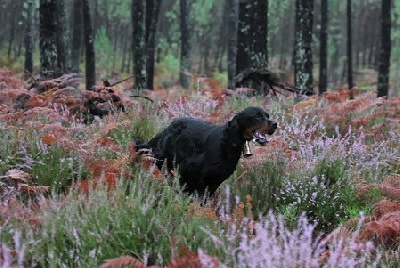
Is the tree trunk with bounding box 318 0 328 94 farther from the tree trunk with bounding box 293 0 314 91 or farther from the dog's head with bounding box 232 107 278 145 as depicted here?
the dog's head with bounding box 232 107 278 145

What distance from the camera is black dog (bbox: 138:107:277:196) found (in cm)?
409

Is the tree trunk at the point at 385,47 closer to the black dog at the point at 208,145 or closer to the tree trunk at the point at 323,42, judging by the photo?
the tree trunk at the point at 323,42

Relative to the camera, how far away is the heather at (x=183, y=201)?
9.64 ft

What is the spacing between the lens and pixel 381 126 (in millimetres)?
7457

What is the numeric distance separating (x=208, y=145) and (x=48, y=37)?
7.69m

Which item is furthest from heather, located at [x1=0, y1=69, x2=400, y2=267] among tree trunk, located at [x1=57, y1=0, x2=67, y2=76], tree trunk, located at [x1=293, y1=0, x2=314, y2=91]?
tree trunk, located at [x1=57, y1=0, x2=67, y2=76]

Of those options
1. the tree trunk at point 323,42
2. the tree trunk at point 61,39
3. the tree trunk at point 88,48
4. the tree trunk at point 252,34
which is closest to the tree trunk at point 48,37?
the tree trunk at point 61,39

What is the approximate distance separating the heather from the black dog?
0.71 feet

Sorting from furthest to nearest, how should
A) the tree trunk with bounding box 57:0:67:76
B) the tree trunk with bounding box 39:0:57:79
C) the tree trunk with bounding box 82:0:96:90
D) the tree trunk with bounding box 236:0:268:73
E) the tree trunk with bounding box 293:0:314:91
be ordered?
the tree trunk with bounding box 82:0:96:90 → the tree trunk with bounding box 57:0:67:76 → the tree trunk with bounding box 293:0:314:91 → the tree trunk with bounding box 236:0:268:73 → the tree trunk with bounding box 39:0:57:79

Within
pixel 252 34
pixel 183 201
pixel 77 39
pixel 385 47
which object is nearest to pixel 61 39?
pixel 252 34

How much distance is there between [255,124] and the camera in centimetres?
405

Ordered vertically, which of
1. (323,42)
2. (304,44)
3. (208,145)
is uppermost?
(323,42)

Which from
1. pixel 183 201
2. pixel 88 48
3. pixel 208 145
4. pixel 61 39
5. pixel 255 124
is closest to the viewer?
pixel 183 201

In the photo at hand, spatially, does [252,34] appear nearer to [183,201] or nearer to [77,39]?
[183,201]
